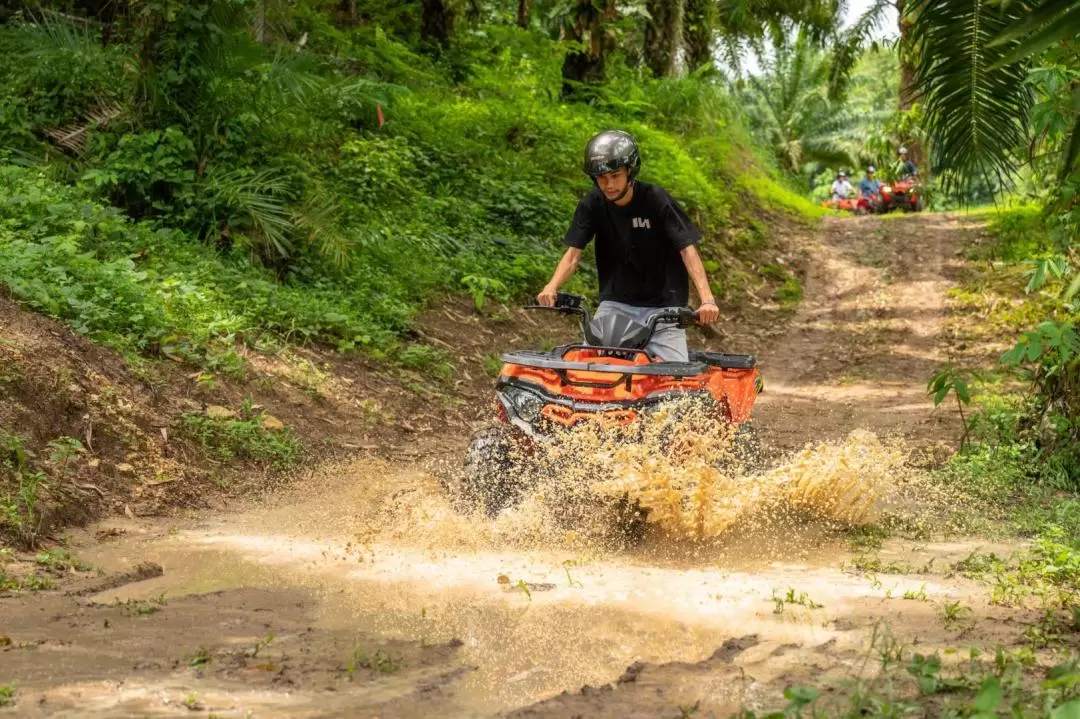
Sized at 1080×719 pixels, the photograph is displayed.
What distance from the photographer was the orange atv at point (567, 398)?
6250mm

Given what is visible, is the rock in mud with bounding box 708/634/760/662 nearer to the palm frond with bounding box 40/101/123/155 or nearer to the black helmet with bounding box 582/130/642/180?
the black helmet with bounding box 582/130/642/180

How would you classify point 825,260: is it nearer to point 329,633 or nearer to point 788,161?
point 329,633

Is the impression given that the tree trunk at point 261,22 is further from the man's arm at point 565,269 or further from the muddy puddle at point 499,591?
the muddy puddle at point 499,591

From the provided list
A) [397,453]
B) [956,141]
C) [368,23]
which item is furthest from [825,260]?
[956,141]

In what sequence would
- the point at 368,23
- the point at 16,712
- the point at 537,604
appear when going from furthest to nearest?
1. the point at 368,23
2. the point at 537,604
3. the point at 16,712

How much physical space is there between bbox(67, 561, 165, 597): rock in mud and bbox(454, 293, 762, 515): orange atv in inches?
70.7

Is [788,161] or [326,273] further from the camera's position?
[788,161]

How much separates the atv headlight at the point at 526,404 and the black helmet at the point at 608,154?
143 centimetres

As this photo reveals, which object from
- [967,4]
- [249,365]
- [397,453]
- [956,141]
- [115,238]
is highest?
[967,4]

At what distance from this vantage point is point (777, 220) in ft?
75.9

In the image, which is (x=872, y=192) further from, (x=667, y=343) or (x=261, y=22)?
(x=667, y=343)

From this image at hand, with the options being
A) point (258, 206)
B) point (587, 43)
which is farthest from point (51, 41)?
point (587, 43)

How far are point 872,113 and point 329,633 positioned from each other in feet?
150

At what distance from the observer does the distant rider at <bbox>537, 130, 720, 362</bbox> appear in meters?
6.95
